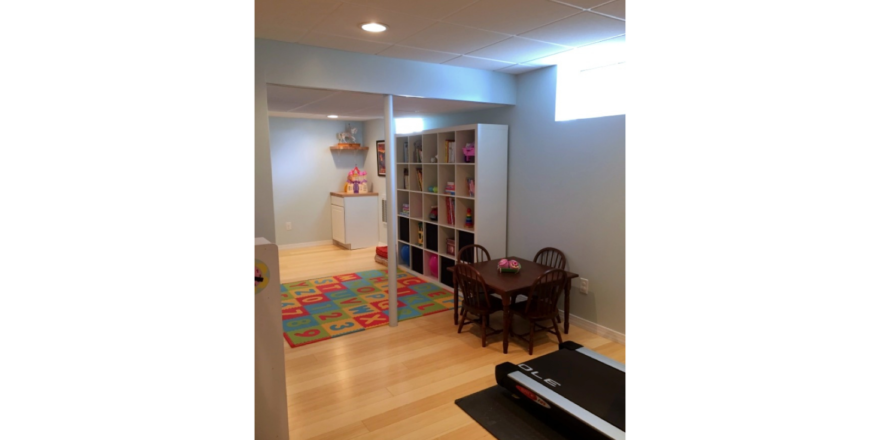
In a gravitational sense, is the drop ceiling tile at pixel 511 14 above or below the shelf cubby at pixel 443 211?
above

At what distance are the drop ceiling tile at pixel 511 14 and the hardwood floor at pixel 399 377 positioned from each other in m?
2.33

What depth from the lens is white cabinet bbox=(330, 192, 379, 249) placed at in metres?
7.25

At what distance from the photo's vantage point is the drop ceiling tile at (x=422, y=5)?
93.5 inches

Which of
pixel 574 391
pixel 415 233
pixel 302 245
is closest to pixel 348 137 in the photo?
pixel 302 245

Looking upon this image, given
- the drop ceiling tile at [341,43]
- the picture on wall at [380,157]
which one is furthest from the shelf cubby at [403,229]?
the drop ceiling tile at [341,43]

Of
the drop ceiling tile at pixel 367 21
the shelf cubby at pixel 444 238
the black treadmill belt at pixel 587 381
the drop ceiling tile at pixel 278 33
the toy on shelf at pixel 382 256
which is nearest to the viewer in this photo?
the black treadmill belt at pixel 587 381

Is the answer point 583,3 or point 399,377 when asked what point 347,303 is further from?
point 583,3

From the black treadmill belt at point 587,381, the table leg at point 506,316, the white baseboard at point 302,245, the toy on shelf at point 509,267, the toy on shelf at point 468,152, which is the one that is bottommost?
the black treadmill belt at point 587,381

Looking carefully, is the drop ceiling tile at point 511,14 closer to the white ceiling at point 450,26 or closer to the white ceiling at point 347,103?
the white ceiling at point 450,26

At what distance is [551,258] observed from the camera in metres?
4.21
